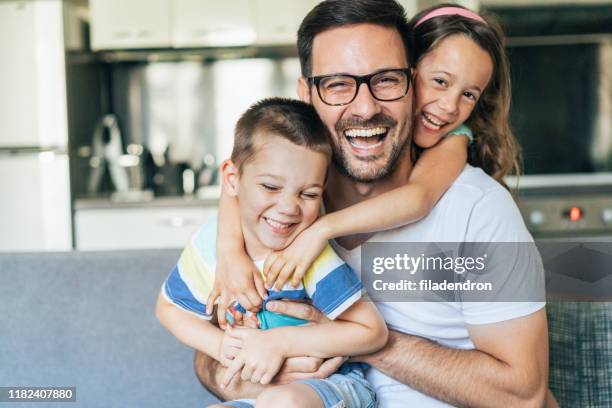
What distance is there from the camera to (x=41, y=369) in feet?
4.09

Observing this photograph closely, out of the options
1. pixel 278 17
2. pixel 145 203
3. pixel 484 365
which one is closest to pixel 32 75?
pixel 145 203

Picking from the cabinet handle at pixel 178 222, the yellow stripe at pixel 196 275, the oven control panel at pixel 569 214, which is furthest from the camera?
the cabinet handle at pixel 178 222

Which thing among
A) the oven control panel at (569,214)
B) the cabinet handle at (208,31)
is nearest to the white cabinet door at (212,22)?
the cabinet handle at (208,31)

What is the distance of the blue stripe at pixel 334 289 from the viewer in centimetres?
94

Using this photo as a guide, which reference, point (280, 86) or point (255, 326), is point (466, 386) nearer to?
point (255, 326)

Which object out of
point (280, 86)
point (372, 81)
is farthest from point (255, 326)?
point (280, 86)

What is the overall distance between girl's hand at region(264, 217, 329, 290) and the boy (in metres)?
0.03

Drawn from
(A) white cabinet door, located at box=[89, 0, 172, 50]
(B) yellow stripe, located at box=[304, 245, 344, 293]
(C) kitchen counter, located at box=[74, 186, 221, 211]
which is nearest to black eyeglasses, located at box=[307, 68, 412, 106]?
(B) yellow stripe, located at box=[304, 245, 344, 293]

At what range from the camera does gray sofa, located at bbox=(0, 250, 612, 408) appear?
124 cm

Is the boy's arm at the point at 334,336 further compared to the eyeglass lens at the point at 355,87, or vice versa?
the eyeglass lens at the point at 355,87

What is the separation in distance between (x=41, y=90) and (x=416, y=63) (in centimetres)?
196

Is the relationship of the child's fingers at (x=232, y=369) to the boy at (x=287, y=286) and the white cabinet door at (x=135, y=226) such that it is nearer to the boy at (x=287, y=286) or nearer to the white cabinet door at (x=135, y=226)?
the boy at (x=287, y=286)

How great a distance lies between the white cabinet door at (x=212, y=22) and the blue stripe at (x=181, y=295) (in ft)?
6.47

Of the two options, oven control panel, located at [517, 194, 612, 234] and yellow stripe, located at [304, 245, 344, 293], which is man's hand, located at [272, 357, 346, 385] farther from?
oven control panel, located at [517, 194, 612, 234]
